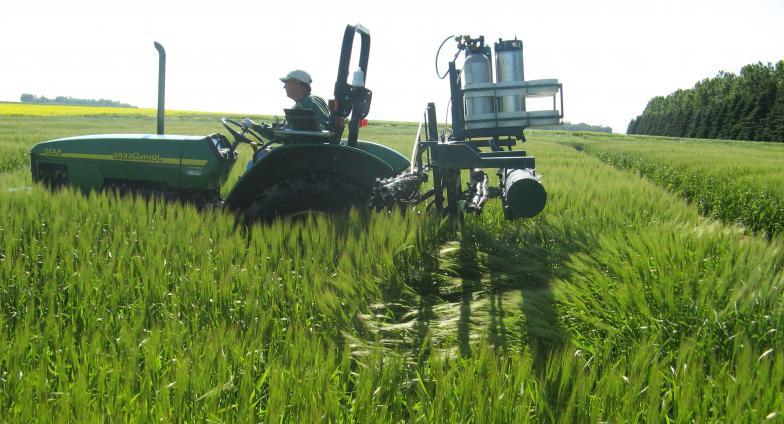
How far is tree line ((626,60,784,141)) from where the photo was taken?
4966 centimetres

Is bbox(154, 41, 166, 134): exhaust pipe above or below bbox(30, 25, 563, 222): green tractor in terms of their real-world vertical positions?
above

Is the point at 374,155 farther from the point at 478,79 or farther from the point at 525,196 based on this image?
the point at 525,196

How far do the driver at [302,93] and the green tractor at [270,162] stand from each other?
0.35m

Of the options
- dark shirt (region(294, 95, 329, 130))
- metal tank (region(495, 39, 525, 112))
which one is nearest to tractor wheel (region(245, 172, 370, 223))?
dark shirt (region(294, 95, 329, 130))

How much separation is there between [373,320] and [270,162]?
1.38 m

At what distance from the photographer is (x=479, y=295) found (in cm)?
347

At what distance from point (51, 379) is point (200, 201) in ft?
8.80

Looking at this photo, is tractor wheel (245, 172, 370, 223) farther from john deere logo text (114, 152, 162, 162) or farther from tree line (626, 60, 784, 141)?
tree line (626, 60, 784, 141)

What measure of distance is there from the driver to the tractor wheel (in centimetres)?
75

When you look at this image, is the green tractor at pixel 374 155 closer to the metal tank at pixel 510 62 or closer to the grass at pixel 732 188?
the metal tank at pixel 510 62

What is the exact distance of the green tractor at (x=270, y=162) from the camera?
3646mm

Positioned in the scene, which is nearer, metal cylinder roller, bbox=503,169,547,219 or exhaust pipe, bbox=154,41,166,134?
metal cylinder roller, bbox=503,169,547,219

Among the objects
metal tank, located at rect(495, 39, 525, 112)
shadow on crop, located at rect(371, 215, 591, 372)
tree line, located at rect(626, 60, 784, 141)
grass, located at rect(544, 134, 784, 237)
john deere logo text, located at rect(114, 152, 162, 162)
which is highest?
tree line, located at rect(626, 60, 784, 141)

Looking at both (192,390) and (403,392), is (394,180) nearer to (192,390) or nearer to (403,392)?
(403,392)
